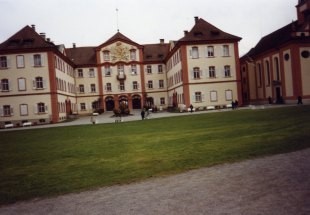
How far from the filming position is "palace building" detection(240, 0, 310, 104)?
44.3 metres

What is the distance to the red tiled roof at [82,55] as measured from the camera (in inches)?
2628

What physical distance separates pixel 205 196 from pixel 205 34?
46.3m

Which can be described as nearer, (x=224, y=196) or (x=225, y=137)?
(x=224, y=196)

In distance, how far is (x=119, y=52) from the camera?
65.6 metres

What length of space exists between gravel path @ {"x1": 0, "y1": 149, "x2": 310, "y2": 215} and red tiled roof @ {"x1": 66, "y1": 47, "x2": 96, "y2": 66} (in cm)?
5944

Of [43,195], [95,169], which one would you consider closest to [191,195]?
[43,195]

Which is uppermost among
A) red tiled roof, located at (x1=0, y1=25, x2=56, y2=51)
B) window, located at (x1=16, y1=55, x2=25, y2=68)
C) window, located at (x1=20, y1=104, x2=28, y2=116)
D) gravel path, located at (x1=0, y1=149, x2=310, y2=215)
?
red tiled roof, located at (x1=0, y1=25, x2=56, y2=51)

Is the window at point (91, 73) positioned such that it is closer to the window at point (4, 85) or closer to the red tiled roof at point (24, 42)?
the red tiled roof at point (24, 42)

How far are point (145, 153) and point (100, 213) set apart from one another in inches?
268

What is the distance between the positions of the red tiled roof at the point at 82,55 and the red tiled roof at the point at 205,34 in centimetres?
2183

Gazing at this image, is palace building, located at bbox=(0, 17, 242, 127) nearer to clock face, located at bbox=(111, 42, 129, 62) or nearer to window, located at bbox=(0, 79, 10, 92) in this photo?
window, located at bbox=(0, 79, 10, 92)

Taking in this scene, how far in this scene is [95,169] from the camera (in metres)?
11.1

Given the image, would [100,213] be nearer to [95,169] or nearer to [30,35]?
[95,169]

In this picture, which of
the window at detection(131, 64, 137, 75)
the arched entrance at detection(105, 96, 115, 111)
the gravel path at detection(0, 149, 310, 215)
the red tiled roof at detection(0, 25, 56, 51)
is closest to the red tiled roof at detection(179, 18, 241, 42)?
the window at detection(131, 64, 137, 75)
